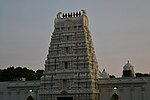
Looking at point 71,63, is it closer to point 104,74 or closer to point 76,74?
point 76,74

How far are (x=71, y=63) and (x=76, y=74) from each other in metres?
2.00

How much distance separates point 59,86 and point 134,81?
11949 millimetres

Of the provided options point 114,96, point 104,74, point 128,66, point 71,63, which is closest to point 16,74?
point 104,74

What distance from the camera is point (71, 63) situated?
4738cm

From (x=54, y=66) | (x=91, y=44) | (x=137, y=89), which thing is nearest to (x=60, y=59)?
(x=54, y=66)

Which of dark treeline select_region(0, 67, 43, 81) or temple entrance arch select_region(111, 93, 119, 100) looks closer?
temple entrance arch select_region(111, 93, 119, 100)

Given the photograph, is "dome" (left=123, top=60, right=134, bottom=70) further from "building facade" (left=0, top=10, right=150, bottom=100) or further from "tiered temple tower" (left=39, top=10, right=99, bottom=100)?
"tiered temple tower" (left=39, top=10, right=99, bottom=100)

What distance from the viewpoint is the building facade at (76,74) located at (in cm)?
4606

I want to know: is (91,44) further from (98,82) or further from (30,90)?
(30,90)

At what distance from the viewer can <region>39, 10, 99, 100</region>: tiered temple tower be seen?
4619 centimetres

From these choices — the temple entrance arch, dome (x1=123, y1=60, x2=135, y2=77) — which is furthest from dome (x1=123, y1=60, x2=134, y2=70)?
the temple entrance arch

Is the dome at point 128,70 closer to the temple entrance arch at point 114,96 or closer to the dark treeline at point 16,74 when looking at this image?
the temple entrance arch at point 114,96

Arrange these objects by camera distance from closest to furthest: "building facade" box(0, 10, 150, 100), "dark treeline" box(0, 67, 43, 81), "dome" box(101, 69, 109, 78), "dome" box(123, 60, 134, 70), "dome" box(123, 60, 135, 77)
→ "building facade" box(0, 10, 150, 100), "dome" box(123, 60, 135, 77), "dome" box(123, 60, 134, 70), "dome" box(101, 69, 109, 78), "dark treeline" box(0, 67, 43, 81)

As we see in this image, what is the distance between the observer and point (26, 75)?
3078 inches
